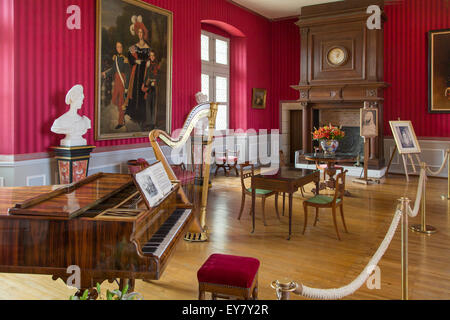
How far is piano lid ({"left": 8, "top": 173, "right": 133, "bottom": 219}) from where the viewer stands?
2.08 meters

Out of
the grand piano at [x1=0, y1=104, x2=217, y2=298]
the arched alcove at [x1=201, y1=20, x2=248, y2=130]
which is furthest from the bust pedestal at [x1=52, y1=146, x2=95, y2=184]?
the arched alcove at [x1=201, y1=20, x2=248, y2=130]

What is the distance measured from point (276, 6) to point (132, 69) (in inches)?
234

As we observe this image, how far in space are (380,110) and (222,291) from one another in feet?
28.7

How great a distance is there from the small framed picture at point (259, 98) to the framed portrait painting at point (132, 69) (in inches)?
170

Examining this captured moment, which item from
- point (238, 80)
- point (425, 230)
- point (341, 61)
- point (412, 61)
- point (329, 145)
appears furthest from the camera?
point (238, 80)

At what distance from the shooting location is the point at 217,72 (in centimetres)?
1083

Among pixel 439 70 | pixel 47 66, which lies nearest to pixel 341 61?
pixel 439 70

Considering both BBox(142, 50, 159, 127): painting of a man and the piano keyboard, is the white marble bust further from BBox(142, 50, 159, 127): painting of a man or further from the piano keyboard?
the piano keyboard

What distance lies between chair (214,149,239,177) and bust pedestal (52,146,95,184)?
4631mm

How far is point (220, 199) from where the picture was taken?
284 inches

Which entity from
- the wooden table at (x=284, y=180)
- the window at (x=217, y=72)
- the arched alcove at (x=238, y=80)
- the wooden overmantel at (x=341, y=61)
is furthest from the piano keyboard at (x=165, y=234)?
the arched alcove at (x=238, y=80)

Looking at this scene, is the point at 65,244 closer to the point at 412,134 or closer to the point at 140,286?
the point at 140,286

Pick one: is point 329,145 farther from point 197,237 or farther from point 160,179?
point 160,179
